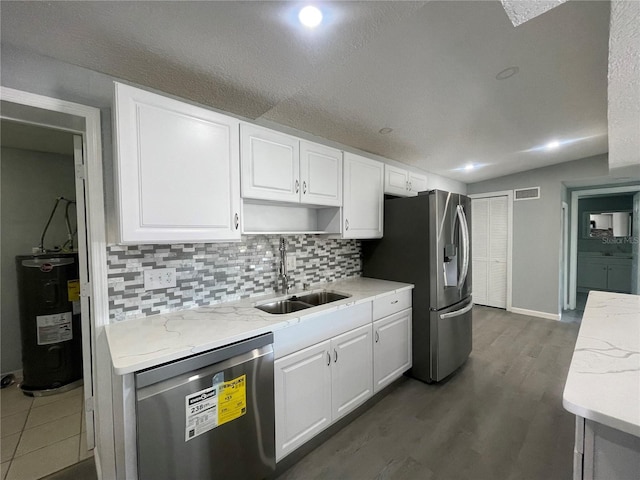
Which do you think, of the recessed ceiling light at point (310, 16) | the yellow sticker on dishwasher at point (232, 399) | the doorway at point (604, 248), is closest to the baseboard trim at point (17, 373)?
the yellow sticker on dishwasher at point (232, 399)

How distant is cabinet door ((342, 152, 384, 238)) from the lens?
233 centimetres

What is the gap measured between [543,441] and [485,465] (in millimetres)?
537

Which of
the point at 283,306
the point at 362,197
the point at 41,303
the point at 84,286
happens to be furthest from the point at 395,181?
the point at 41,303

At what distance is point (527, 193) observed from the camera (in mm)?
4312

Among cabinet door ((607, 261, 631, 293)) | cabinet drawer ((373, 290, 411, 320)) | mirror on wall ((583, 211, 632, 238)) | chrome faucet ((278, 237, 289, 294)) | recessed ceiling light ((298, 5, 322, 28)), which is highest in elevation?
recessed ceiling light ((298, 5, 322, 28))

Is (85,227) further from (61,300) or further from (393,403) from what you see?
(393,403)

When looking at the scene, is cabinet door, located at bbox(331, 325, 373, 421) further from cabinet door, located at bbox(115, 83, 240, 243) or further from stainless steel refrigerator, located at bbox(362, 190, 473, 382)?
cabinet door, located at bbox(115, 83, 240, 243)

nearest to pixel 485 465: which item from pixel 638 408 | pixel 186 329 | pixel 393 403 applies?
pixel 393 403

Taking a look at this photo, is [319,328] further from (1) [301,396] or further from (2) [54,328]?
(2) [54,328]

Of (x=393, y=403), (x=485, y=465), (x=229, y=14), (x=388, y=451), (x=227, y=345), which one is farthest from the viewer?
(x=393, y=403)

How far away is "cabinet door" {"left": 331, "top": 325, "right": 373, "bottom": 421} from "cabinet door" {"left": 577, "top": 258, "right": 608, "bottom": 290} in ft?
22.3

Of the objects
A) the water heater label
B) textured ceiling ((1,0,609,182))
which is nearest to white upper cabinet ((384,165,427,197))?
textured ceiling ((1,0,609,182))

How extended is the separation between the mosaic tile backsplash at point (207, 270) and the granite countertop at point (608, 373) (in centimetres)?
179

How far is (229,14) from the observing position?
1.08 metres
